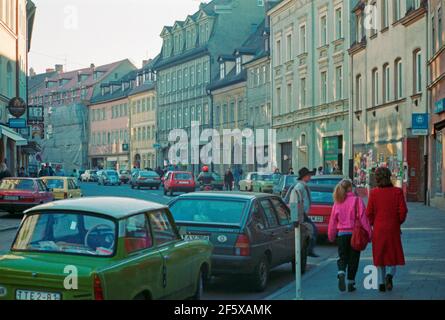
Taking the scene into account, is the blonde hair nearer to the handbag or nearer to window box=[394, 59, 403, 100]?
the handbag

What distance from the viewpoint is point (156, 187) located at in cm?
6400

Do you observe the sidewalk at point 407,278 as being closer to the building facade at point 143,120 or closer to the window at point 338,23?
the window at point 338,23

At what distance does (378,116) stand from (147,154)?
189 feet

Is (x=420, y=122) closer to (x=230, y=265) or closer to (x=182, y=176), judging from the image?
(x=230, y=265)

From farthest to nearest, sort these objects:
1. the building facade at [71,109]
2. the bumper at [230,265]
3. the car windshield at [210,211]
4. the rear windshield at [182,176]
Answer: the building facade at [71,109] → the rear windshield at [182,176] → the car windshield at [210,211] → the bumper at [230,265]

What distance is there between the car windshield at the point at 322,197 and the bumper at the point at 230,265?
862 cm

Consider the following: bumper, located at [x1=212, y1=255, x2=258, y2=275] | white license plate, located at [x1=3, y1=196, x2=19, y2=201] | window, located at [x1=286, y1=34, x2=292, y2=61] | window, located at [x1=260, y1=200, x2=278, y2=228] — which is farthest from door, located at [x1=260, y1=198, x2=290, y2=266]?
window, located at [x1=286, y1=34, x2=292, y2=61]

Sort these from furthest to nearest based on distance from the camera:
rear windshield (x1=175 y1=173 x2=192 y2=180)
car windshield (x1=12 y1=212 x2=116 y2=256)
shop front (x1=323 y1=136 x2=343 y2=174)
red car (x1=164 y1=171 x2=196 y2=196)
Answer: rear windshield (x1=175 y1=173 x2=192 y2=180), red car (x1=164 y1=171 x2=196 y2=196), shop front (x1=323 y1=136 x2=343 y2=174), car windshield (x1=12 y1=212 x2=116 y2=256)

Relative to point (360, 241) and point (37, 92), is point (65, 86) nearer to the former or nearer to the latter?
point (37, 92)

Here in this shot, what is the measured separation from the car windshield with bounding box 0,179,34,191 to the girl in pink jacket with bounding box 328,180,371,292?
19117 mm

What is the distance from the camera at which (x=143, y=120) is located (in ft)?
322

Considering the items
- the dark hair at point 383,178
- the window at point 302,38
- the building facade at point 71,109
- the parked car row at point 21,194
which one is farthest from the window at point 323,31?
the building facade at point 71,109

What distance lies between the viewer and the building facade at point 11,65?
47.4 metres

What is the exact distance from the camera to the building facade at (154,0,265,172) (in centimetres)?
7988
